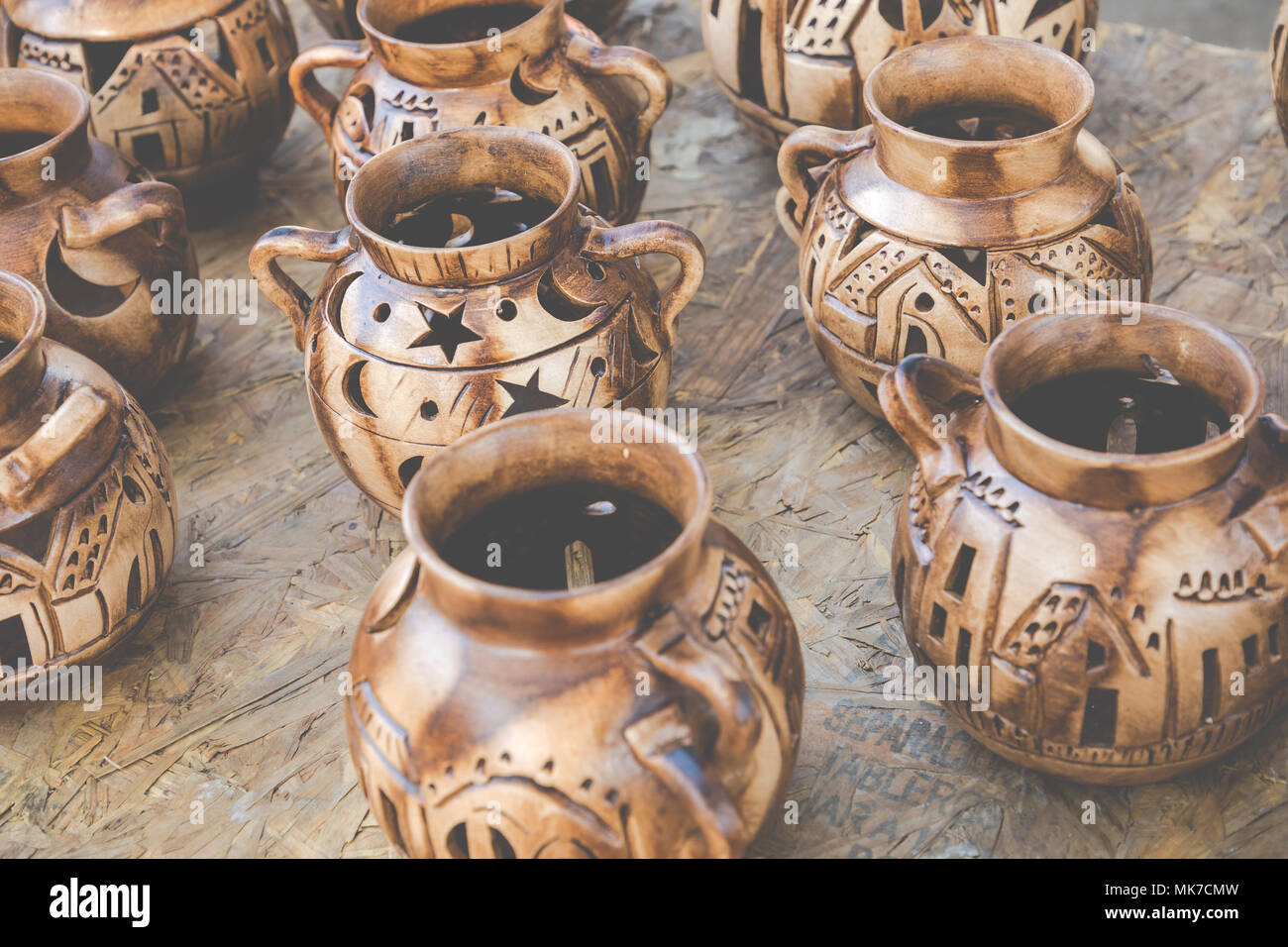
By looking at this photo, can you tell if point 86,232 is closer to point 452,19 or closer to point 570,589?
point 452,19

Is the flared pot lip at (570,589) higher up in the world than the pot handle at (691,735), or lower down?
higher up

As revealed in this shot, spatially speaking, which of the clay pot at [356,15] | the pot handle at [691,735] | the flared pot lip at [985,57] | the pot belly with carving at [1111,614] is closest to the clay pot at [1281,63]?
the flared pot lip at [985,57]

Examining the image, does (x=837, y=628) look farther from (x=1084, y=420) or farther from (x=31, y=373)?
(x=31, y=373)

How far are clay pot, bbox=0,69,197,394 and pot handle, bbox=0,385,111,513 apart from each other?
19.9 inches

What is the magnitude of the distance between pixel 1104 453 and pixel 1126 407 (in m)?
0.23


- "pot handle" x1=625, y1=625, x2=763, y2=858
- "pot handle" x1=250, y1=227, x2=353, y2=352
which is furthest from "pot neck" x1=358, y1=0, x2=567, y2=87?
"pot handle" x1=625, y1=625, x2=763, y2=858

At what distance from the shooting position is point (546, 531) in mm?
1694

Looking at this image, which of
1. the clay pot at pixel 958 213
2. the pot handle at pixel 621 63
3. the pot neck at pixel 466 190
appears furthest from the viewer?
the pot handle at pixel 621 63

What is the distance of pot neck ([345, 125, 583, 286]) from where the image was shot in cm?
192

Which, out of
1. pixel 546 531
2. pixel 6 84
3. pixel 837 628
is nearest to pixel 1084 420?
pixel 837 628

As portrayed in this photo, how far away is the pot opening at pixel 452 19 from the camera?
100 inches

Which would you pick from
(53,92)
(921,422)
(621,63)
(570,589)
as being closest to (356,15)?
(53,92)

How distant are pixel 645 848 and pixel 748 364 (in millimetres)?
1376

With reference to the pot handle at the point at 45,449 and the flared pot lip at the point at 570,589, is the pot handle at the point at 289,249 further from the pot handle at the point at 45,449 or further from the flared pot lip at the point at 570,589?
the flared pot lip at the point at 570,589
